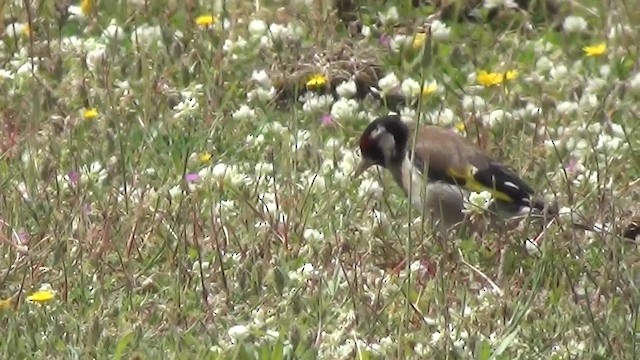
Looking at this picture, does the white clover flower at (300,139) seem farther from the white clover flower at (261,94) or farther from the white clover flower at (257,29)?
the white clover flower at (257,29)

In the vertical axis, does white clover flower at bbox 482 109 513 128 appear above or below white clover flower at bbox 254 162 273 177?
below

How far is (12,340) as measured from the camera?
494 cm

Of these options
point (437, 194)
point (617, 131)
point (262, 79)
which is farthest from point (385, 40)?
point (437, 194)

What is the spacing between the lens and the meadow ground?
496 cm

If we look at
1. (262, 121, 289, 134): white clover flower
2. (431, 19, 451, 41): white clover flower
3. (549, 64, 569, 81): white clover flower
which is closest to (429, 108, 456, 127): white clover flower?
(431, 19, 451, 41): white clover flower

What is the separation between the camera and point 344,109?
22.2 ft

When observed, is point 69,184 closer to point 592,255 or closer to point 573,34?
point 592,255

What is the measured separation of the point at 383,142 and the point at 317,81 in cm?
99

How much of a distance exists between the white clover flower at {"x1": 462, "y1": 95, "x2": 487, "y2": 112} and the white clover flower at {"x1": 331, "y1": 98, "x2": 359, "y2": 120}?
1.38 feet

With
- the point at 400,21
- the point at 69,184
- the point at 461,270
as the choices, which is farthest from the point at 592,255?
the point at 400,21

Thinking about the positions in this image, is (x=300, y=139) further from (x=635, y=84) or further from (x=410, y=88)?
(x=635, y=84)

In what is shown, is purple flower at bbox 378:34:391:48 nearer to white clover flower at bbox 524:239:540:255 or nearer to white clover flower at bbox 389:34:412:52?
white clover flower at bbox 389:34:412:52

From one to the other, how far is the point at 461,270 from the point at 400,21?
115 inches

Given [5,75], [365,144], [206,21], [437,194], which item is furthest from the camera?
[206,21]
